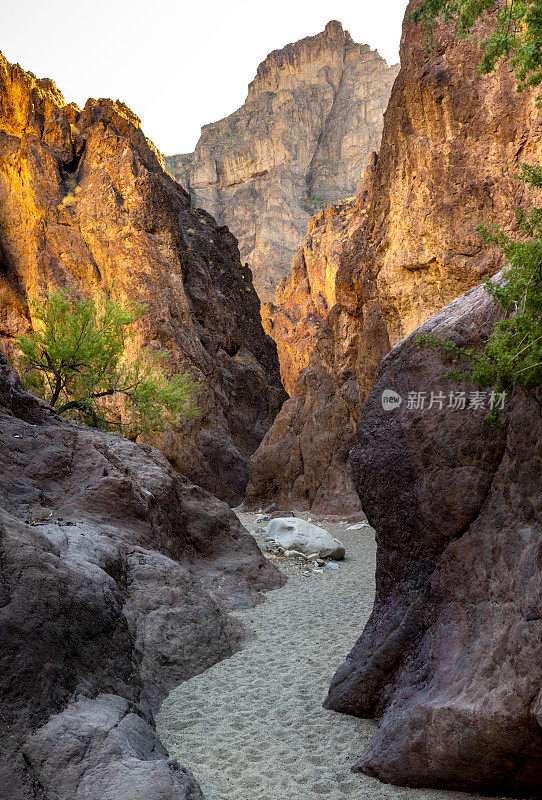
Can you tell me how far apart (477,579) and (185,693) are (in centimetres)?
323

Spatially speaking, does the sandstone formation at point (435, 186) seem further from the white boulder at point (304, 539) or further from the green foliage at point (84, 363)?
the green foliage at point (84, 363)

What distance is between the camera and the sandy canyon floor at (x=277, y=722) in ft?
12.0

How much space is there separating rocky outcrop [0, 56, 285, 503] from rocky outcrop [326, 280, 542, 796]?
20.9 meters

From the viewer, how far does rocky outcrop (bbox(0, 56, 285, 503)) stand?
2639cm

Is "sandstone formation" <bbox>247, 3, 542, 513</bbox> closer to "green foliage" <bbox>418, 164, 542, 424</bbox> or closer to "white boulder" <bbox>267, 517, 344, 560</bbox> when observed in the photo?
"white boulder" <bbox>267, 517, 344, 560</bbox>

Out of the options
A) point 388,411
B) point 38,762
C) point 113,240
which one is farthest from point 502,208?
point 113,240

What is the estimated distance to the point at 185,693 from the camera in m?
5.36

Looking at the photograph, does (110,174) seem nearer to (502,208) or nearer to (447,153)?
(447,153)

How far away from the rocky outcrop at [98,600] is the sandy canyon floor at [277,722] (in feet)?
1.09

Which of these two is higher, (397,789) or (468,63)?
(468,63)

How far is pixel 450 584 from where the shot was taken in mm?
4062

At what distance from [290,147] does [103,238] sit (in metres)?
68.6

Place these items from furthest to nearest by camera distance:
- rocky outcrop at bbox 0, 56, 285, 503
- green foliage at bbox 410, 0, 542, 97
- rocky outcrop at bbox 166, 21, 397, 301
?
rocky outcrop at bbox 166, 21, 397, 301
rocky outcrop at bbox 0, 56, 285, 503
green foliage at bbox 410, 0, 542, 97

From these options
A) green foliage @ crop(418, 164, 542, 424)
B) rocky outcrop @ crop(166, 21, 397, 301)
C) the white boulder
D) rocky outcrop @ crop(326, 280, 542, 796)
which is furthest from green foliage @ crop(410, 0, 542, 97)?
rocky outcrop @ crop(166, 21, 397, 301)
